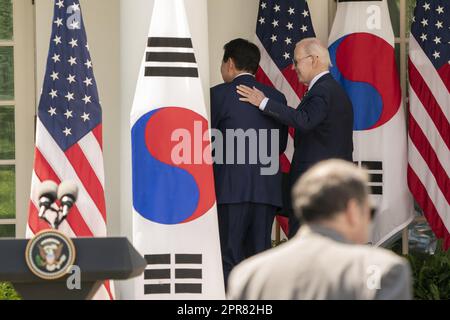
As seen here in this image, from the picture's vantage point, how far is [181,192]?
7566mm

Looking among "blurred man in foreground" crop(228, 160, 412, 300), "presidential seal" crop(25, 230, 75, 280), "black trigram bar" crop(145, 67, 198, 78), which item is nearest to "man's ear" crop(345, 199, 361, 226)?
"blurred man in foreground" crop(228, 160, 412, 300)

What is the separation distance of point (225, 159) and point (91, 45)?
6.13 feet

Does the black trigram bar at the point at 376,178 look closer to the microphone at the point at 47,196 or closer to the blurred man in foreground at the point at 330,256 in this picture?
the microphone at the point at 47,196

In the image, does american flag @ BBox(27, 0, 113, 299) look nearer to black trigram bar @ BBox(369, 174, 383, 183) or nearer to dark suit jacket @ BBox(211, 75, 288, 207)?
dark suit jacket @ BBox(211, 75, 288, 207)

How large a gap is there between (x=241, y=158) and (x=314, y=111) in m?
0.57

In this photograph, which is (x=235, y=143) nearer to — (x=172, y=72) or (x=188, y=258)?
(x=172, y=72)

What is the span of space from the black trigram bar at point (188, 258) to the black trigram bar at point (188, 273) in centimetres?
5

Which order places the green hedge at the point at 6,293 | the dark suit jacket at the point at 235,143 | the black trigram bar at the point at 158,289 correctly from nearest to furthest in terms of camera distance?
the black trigram bar at the point at 158,289 → the dark suit jacket at the point at 235,143 → the green hedge at the point at 6,293

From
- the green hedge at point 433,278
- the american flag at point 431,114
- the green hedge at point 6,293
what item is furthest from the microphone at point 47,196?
the american flag at point 431,114

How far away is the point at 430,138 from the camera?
918 cm

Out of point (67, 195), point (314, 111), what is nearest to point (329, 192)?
point (67, 195)

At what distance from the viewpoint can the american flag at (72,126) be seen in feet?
25.2
